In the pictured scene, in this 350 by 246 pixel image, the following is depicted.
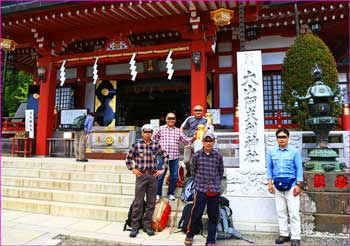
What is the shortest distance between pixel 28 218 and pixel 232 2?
7.69 metres

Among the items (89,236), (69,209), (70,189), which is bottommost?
(89,236)

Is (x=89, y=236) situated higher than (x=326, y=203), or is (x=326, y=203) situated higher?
(x=326, y=203)

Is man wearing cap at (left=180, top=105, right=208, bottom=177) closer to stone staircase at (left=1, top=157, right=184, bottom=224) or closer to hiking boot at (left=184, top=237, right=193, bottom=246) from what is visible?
stone staircase at (left=1, top=157, right=184, bottom=224)

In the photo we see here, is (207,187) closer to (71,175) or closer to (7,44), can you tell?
(71,175)

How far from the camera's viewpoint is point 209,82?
11547 millimetres

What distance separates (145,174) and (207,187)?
118 cm

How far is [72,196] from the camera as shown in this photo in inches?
250

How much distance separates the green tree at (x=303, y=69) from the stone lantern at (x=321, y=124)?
1.80 m

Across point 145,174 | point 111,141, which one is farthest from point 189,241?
point 111,141

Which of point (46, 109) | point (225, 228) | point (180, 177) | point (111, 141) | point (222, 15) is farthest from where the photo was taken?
point (46, 109)

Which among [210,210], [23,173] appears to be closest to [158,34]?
[23,173]

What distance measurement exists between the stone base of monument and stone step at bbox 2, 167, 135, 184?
3.75 meters

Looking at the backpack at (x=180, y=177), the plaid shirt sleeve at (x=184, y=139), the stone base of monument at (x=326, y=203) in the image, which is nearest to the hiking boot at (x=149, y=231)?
the backpack at (x=180, y=177)

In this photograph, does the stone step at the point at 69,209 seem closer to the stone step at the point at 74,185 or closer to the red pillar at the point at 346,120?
the stone step at the point at 74,185
